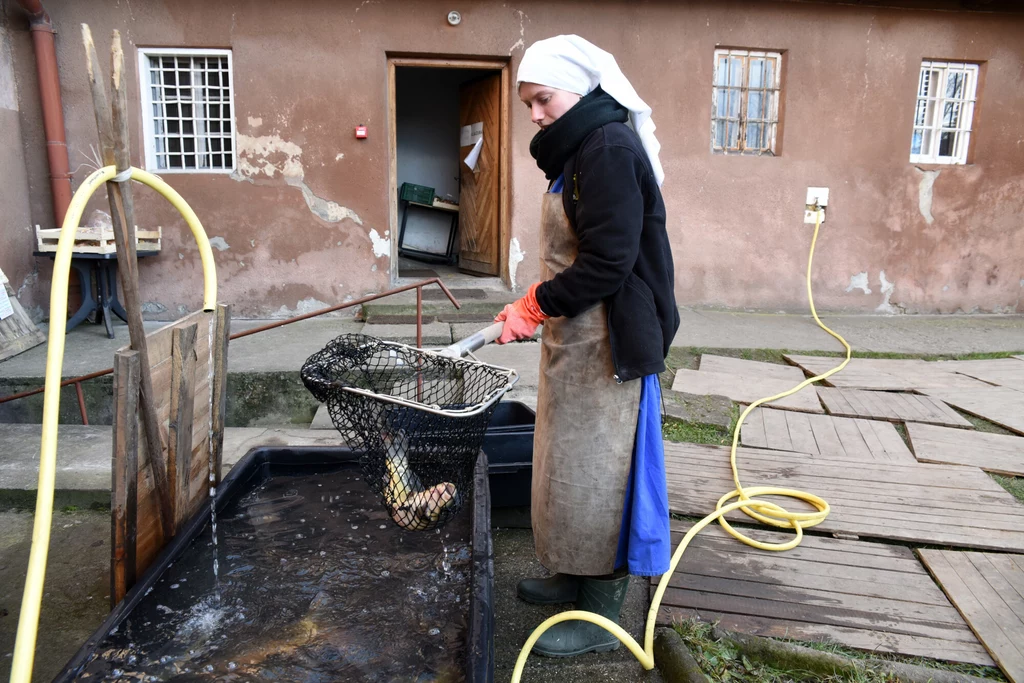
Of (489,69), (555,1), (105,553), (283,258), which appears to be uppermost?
(555,1)

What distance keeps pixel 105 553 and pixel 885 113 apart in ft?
29.2

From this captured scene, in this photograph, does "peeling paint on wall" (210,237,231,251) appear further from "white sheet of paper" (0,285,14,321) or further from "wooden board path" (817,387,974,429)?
"wooden board path" (817,387,974,429)

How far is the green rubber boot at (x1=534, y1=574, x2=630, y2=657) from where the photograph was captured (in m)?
2.55

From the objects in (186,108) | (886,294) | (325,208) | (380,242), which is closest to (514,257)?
(380,242)

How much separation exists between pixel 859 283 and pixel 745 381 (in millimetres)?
3838

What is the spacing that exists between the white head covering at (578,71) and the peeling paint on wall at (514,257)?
5.76 metres

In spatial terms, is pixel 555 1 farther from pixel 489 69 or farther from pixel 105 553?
pixel 105 553

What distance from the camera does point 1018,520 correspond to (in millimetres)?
3473

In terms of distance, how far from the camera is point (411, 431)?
2230 millimetres

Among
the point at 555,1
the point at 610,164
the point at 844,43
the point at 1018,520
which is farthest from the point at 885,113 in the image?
the point at 610,164

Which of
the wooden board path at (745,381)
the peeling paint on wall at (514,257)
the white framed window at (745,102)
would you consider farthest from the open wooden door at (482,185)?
the wooden board path at (745,381)

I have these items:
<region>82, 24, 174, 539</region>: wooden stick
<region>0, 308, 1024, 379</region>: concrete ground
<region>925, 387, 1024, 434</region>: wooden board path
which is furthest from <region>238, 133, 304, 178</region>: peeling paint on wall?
<region>925, 387, 1024, 434</region>: wooden board path

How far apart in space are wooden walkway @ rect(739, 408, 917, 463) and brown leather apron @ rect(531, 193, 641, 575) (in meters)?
2.39

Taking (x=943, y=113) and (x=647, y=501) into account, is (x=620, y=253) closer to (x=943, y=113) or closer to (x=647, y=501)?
(x=647, y=501)
